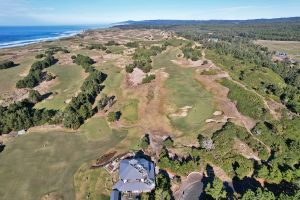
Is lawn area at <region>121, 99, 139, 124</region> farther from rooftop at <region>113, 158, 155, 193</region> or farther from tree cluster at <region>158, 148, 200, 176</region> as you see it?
rooftop at <region>113, 158, 155, 193</region>

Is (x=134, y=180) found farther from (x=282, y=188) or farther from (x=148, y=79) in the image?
(x=148, y=79)

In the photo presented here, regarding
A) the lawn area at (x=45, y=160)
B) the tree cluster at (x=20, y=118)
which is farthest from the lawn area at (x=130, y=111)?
the tree cluster at (x=20, y=118)

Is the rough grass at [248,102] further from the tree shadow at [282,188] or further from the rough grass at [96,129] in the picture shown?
the rough grass at [96,129]

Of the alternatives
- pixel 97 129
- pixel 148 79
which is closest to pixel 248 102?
pixel 148 79

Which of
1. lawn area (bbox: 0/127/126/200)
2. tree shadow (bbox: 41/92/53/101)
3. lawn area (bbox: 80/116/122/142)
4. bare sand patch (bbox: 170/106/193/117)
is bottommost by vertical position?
lawn area (bbox: 0/127/126/200)

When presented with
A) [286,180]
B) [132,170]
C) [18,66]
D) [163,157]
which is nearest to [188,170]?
[163,157]

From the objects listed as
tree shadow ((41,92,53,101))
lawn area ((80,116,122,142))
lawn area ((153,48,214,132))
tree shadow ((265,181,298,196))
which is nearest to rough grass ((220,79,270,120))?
lawn area ((153,48,214,132))
